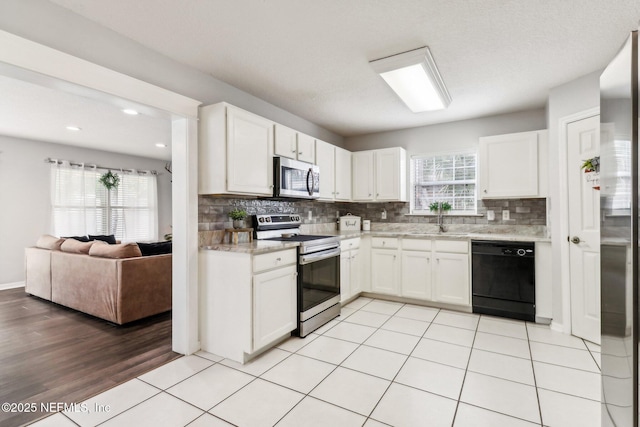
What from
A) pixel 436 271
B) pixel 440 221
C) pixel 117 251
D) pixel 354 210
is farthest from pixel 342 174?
pixel 117 251

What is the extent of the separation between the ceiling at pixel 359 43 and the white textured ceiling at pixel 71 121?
0.03 metres

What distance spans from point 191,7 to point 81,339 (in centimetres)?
307

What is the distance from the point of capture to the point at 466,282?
3627mm

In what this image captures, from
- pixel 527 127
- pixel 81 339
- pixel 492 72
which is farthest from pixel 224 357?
pixel 527 127

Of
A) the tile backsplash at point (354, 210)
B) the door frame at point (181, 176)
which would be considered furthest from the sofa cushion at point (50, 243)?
the tile backsplash at point (354, 210)

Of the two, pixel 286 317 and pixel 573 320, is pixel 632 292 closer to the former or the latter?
pixel 286 317

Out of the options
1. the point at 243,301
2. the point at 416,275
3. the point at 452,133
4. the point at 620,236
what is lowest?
the point at 416,275

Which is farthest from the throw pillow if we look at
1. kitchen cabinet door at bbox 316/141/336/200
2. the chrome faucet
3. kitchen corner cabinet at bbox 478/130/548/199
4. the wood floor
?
kitchen corner cabinet at bbox 478/130/548/199

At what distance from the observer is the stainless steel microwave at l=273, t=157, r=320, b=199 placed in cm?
312

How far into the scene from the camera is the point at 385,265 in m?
4.12

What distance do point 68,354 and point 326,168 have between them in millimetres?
3211

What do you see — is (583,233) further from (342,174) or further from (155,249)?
(155,249)

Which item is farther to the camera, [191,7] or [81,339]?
[81,339]

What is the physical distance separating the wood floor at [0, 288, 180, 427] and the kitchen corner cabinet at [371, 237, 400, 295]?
2.55 m
